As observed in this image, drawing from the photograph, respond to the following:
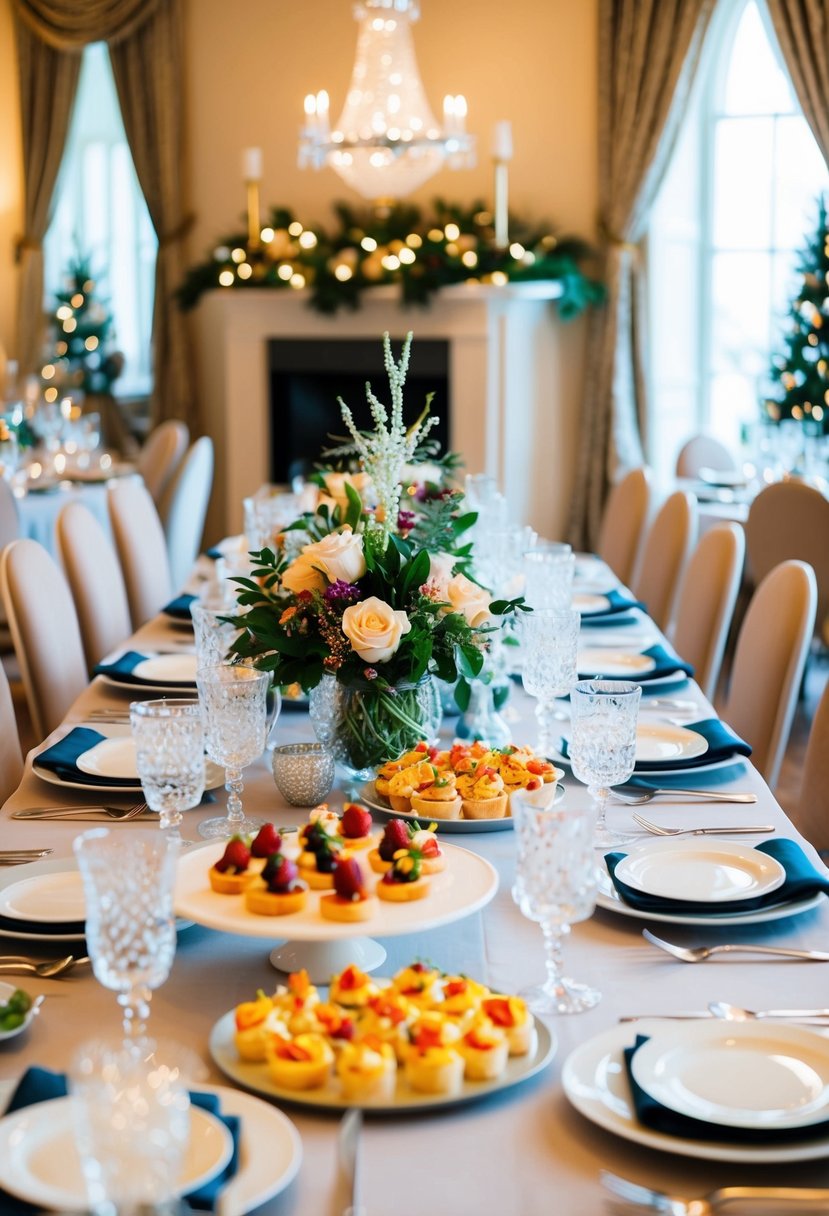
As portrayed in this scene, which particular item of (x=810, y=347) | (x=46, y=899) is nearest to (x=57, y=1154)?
(x=46, y=899)

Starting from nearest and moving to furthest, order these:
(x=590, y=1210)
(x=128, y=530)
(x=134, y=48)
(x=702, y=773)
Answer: (x=590, y=1210) < (x=702, y=773) < (x=128, y=530) < (x=134, y=48)

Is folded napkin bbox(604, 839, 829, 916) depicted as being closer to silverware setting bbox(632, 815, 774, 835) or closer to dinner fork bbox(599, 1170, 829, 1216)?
silverware setting bbox(632, 815, 774, 835)

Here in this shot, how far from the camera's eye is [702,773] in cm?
205

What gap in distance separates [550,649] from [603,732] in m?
0.32

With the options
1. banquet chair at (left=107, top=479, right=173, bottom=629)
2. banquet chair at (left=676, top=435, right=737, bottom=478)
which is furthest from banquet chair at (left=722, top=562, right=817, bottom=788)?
banquet chair at (left=676, top=435, right=737, bottom=478)

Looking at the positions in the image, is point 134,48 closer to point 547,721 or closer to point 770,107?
point 770,107

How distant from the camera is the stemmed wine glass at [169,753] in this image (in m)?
1.52

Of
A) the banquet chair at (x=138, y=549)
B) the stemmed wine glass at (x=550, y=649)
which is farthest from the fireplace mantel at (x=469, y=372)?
the stemmed wine glass at (x=550, y=649)

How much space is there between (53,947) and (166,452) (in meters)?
4.70

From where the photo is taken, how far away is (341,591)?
71.3 inches

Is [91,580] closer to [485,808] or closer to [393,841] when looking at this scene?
[485,808]

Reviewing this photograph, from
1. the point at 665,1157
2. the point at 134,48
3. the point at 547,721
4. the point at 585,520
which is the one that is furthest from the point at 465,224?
the point at 665,1157

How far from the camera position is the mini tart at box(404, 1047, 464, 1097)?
112 cm

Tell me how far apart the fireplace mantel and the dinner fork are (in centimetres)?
553
